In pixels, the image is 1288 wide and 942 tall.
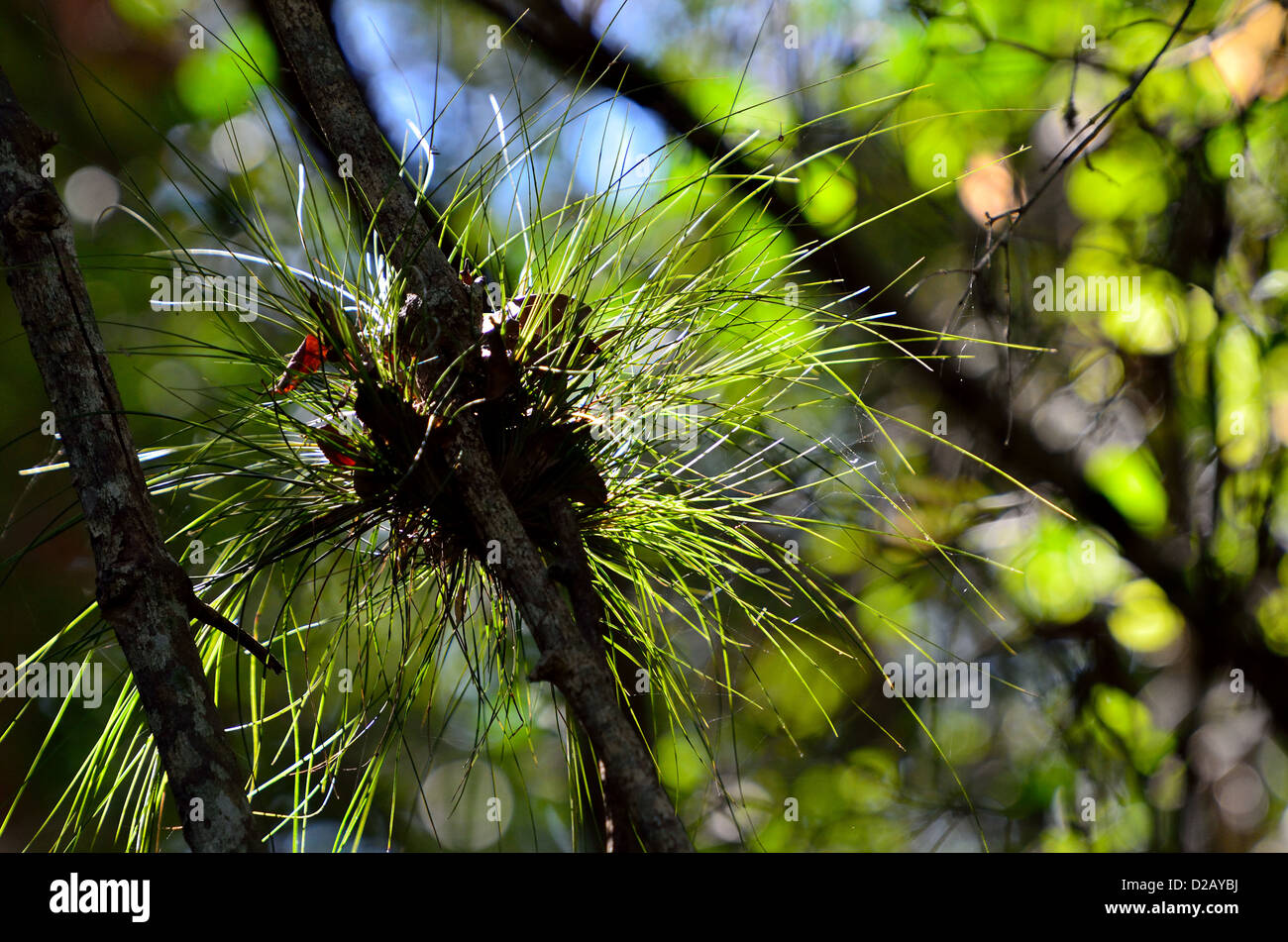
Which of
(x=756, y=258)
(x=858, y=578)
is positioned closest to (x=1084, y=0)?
(x=858, y=578)

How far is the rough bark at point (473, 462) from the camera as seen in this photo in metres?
0.39

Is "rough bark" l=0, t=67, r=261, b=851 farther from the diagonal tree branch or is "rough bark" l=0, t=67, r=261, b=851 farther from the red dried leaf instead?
the diagonal tree branch

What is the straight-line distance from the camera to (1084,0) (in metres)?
1.46

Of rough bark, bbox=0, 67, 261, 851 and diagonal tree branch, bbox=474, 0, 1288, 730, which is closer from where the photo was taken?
rough bark, bbox=0, 67, 261, 851

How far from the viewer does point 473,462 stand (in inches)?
17.7

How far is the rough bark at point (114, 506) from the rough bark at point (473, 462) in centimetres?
15

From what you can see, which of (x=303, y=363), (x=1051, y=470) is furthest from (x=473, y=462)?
(x=1051, y=470)

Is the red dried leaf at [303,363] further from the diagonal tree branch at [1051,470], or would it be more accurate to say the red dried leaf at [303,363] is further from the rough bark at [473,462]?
the diagonal tree branch at [1051,470]

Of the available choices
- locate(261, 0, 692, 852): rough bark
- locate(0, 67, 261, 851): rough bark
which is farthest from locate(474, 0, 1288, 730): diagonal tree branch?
locate(0, 67, 261, 851): rough bark

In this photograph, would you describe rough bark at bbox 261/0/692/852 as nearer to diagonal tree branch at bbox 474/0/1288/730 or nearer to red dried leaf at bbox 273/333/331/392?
red dried leaf at bbox 273/333/331/392

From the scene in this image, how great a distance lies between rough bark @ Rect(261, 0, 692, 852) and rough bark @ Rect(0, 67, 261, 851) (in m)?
0.15

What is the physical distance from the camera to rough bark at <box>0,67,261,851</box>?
397 millimetres

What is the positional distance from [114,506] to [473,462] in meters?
0.18

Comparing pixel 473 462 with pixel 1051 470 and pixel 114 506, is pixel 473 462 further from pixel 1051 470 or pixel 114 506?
pixel 1051 470
